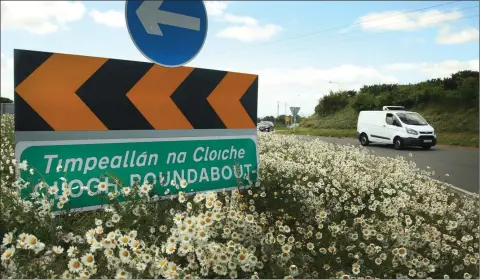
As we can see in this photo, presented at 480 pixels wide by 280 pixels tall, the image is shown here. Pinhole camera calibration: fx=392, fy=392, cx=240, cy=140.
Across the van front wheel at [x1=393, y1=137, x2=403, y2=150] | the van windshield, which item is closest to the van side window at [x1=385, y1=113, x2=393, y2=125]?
the van windshield

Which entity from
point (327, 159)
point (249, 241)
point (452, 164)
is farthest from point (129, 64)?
point (452, 164)

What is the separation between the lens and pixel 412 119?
698 inches

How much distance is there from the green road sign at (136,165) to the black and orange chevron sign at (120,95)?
15cm

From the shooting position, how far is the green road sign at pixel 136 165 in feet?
10.1

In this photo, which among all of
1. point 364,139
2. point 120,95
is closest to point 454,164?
point 364,139

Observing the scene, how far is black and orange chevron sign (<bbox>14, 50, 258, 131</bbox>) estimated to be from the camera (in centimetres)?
296

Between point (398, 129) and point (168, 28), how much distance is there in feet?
56.5

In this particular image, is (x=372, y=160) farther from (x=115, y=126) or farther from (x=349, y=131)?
(x=349, y=131)

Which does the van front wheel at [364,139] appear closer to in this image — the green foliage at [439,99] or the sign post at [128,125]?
the green foliage at [439,99]

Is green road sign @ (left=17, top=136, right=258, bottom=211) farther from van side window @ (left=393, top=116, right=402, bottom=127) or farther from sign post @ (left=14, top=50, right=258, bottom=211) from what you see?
van side window @ (left=393, top=116, right=402, bottom=127)

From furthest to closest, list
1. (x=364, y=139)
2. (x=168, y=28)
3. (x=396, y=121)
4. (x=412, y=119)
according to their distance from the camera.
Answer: (x=364, y=139) < (x=396, y=121) < (x=412, y=119) < (x=168, y=28)

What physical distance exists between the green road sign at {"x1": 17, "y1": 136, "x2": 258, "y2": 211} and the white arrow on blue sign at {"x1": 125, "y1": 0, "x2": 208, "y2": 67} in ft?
2.54

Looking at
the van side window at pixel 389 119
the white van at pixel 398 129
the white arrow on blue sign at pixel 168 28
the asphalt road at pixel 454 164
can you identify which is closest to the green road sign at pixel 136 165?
the white arrow on blue sign at pixel 168 28

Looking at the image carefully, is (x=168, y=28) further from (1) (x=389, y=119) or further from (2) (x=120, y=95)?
(1) (x=389, y=119)
